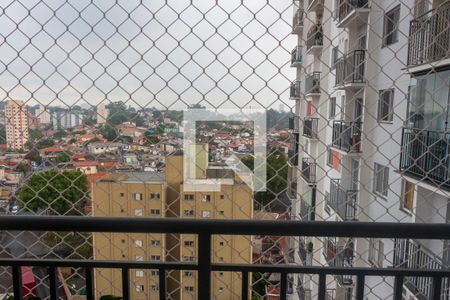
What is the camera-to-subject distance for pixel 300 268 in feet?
3.27

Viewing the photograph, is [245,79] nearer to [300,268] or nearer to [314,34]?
[314,34]

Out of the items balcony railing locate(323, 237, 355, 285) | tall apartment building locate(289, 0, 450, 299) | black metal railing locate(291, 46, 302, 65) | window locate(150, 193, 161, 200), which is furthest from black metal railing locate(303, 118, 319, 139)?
window locate(150, 193, 161, 200)

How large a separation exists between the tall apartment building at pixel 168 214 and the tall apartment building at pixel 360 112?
236 millimetres

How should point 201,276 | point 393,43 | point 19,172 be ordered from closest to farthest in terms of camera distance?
1. point 201,276
2. point 19,172
3. point 393,43

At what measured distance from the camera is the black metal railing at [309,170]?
46.7 inches

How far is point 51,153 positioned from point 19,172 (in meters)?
0.13

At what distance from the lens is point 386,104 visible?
122cm

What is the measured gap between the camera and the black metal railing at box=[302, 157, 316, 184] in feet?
3.89

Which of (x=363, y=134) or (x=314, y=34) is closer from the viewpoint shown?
(x=314, y=34)

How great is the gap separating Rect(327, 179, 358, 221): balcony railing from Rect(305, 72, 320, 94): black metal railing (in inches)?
16.7

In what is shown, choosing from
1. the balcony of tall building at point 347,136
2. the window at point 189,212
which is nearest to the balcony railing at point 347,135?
the balcony of tall building at point 347,136

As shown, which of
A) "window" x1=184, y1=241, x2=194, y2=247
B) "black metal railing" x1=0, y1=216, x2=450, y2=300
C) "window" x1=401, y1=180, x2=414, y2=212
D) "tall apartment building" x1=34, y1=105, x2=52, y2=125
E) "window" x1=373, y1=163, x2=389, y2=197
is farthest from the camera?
"window" x1=401, y1=180, x2=414, y2=212

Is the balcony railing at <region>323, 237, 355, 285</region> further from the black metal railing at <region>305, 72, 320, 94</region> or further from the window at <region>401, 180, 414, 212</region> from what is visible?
the black metal railing at <region>305, 72, 320, 94</region>

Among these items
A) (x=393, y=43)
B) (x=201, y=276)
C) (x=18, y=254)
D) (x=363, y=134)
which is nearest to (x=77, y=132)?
(x=18, y=254)
